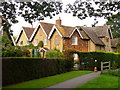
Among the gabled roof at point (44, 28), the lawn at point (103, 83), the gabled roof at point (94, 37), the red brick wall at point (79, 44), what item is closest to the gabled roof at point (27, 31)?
the gabled roof at point (44, 28)

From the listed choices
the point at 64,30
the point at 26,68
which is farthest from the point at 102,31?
the point at 26,68

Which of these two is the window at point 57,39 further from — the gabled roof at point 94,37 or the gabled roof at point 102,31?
the gabled roof at point 102,31

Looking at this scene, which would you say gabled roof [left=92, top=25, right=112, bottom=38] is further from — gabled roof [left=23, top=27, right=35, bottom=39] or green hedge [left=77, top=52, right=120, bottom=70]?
green hedge [left=77, top=52, right=120, bottom=70]

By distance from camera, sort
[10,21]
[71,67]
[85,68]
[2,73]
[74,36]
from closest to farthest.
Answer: [10,21], [2,73], [71,67], [85,68], [74,36]

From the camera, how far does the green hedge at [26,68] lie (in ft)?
48.2

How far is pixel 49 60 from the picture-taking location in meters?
22.2

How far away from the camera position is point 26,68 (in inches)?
685

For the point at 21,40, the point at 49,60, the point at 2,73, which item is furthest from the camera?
the point at 21,40

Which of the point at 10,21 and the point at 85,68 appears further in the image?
the point at 85,68

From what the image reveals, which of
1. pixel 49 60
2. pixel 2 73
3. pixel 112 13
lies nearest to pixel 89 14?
pixel 112 13

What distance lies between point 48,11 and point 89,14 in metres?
2.50

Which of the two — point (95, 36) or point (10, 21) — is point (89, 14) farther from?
point (95, 36)

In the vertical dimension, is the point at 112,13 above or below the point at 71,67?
above

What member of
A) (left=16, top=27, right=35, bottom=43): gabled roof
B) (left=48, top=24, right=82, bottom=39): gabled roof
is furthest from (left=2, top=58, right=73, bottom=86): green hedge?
(left=16, top=27, right=35, bottom=43): gabled roof
